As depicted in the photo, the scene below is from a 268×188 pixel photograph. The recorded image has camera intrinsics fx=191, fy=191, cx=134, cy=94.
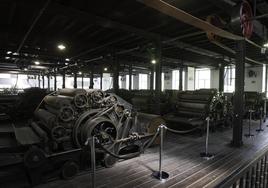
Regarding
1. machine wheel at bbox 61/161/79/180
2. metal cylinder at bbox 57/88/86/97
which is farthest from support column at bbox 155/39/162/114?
machine wheel at bbox 61/161/79/180

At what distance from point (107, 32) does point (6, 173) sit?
170 inches

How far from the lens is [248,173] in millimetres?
1719

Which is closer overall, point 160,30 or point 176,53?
point 160,30

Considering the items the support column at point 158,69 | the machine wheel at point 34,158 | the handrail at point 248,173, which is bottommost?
the machine wheel at point 34,158

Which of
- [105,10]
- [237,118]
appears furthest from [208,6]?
[237,118]

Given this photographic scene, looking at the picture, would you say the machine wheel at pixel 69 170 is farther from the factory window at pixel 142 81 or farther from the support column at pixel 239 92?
the factory window at pixel 142 81

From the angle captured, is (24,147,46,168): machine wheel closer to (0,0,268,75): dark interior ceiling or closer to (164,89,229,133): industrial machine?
(0,0,268,75): dark interior ceiling

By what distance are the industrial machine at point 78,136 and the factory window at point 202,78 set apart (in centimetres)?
1351

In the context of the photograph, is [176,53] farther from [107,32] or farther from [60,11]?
[60,11]

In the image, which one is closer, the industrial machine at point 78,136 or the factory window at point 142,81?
the industrial machine at point 78,136

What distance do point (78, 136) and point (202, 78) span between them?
14999 mm

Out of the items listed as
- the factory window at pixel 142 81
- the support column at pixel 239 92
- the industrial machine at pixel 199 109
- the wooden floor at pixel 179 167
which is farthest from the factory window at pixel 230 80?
the support column at pixel 239 92

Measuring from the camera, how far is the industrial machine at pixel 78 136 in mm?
2861

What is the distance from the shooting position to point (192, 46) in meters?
7.09
